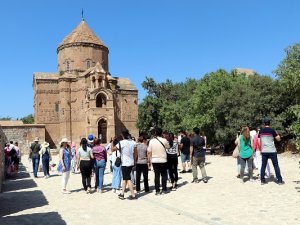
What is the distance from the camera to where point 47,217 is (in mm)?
7773

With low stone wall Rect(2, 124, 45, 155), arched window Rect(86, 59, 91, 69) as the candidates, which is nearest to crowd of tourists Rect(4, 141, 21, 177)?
low stone wall Rect(2, 124, 45, 155)

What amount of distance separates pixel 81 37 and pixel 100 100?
10661 mm

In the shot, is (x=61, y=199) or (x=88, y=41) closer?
(x=61, y=199)

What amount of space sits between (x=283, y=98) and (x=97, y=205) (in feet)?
69.1

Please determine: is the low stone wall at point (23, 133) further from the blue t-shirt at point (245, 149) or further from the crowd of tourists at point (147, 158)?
the blue t-shirt at point (245, 149)

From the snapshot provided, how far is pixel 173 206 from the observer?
842 cm

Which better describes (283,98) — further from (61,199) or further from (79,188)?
(61,199)

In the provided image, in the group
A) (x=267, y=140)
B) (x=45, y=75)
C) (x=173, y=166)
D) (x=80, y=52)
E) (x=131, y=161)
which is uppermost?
(x=80, y=52)

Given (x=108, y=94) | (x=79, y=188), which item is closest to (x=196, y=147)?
(x=79, y=188)

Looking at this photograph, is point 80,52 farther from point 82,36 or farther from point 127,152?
point 127,152

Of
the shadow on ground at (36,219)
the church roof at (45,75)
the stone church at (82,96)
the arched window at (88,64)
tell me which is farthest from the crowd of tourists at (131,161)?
the church roof at (45,75)

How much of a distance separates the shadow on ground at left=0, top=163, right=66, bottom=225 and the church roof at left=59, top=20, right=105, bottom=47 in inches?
1516

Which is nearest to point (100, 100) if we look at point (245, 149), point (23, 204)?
point (245, 149)

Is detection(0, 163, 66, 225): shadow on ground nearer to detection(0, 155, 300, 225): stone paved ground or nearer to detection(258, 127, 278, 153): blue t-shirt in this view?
detection(0, 155, 300, 225): stone paved ground
